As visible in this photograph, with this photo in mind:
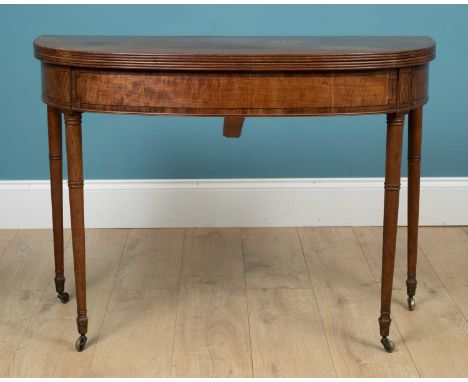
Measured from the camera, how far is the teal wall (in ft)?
11.7

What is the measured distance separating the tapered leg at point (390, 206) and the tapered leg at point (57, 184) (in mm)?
980

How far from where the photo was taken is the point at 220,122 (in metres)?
3.68

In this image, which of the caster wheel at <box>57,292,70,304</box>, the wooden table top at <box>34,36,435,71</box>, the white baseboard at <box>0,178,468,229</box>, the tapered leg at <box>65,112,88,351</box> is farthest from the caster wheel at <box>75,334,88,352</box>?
the white baseboard at <box>0,178,468,229</box>

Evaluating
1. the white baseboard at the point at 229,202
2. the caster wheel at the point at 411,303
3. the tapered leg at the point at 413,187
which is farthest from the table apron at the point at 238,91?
the white baseboard at the point at 229,202

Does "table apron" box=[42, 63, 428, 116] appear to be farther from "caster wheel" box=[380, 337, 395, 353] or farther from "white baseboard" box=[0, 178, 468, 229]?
"white baseboard" box=[0, 178, 468, 229]

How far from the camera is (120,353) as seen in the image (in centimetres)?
262

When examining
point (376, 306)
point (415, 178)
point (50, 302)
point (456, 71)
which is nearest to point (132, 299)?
point (50, 302)

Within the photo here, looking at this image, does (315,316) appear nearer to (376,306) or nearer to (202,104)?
(376,306)

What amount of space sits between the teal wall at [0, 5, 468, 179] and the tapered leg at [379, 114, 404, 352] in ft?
3.80

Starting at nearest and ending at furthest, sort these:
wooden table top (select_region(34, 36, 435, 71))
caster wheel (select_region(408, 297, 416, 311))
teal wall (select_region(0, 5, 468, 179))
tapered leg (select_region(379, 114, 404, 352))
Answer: wooden table top (select_region(34, 36, 435, 71)) → tapered leg (select_region(379, 114, 404, 352)) → caster wheel (select_region(408, 297, 416, 311)) → teal wall (select_region(0, 5, 468, 179))

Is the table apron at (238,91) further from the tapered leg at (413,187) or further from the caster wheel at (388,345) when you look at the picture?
the caster wheel at (388,345)

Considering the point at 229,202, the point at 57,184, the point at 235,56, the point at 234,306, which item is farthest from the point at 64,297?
the point at 235,56

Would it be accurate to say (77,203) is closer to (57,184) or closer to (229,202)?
(57,184)

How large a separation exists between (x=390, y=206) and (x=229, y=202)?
1.29m
